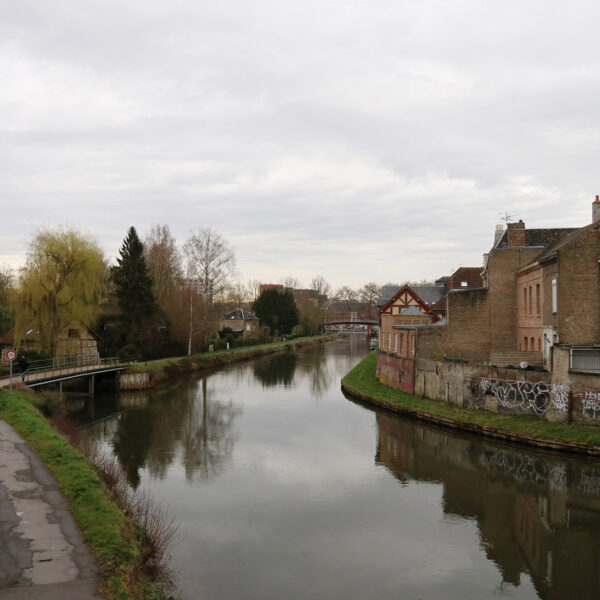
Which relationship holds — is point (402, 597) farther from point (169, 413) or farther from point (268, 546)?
point (169, 413)

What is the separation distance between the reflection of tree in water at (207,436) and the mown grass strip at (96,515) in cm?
397

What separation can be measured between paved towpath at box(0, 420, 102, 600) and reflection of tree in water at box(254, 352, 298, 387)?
25.1 m

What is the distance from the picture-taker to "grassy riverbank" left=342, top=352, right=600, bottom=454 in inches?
650

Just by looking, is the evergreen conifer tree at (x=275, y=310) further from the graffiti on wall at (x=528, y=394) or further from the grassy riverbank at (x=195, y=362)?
the graffiti on wall at (x=528, y=394)

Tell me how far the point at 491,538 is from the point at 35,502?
888 centimetres

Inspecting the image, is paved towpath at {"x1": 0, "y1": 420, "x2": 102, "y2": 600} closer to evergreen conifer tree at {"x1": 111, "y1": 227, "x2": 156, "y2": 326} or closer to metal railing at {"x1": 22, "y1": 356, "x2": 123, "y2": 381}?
metal railing at {"x1": 22, "y1": 356, "x2": 123, "y2": 381}

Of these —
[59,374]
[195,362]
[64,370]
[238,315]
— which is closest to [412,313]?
[195,362]

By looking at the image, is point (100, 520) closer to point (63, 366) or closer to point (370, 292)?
point (63, 366)

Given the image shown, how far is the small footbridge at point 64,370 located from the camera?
81.7 ft

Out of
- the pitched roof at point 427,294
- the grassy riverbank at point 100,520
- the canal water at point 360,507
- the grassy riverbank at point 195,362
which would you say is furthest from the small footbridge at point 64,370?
the pitched roof at point 427,294

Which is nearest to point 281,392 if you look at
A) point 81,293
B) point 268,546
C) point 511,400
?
point 81,293

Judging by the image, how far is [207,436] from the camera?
825 inches

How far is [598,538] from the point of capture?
1137 centimetres

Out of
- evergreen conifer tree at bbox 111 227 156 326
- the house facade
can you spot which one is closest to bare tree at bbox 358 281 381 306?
the house facade
